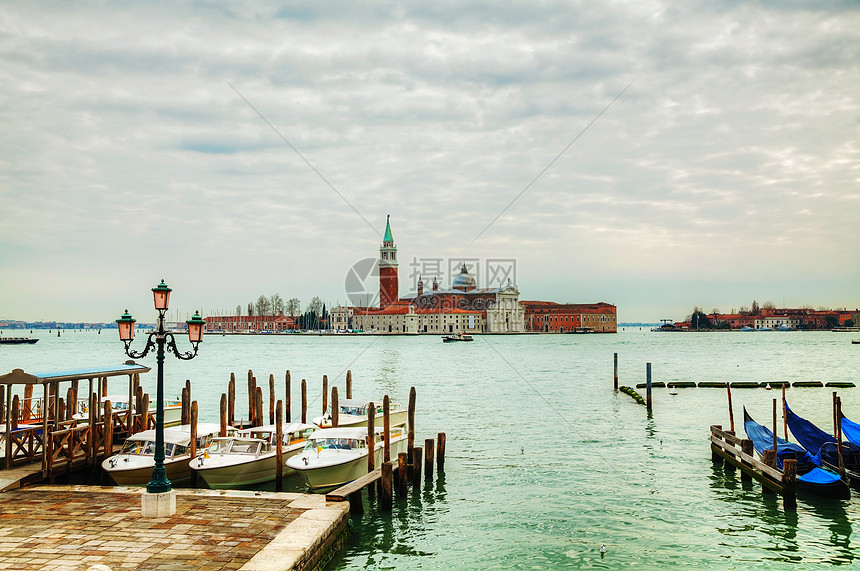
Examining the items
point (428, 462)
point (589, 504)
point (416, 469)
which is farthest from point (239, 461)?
point (589, 504)

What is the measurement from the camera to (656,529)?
32.9 feet

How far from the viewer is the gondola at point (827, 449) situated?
38.0 feet

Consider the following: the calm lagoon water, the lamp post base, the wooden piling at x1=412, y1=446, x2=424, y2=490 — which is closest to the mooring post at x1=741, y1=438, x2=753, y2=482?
the calm lagoon water

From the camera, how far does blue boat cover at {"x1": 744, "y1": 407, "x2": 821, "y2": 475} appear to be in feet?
38.5

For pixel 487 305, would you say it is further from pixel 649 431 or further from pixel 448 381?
pixel 649 431

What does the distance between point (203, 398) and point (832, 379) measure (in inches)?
1226

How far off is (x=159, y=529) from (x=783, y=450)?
1039cm

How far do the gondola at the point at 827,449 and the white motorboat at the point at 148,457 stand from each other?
434 inches

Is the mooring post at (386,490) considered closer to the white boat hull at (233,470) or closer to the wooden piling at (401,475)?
the wooden piling at (401,475)

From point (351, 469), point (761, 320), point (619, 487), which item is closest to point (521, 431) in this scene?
point (619, 487)

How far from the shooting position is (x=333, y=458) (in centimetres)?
1195

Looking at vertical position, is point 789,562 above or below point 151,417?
below

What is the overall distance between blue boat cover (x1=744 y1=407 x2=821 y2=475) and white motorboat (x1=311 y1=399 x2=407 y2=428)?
8.41 meters

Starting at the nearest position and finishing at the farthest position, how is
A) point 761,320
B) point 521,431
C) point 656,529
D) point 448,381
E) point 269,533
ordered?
point 269,533 < point 656,529 < point 521,431 < point 448,381 < point 761,320
